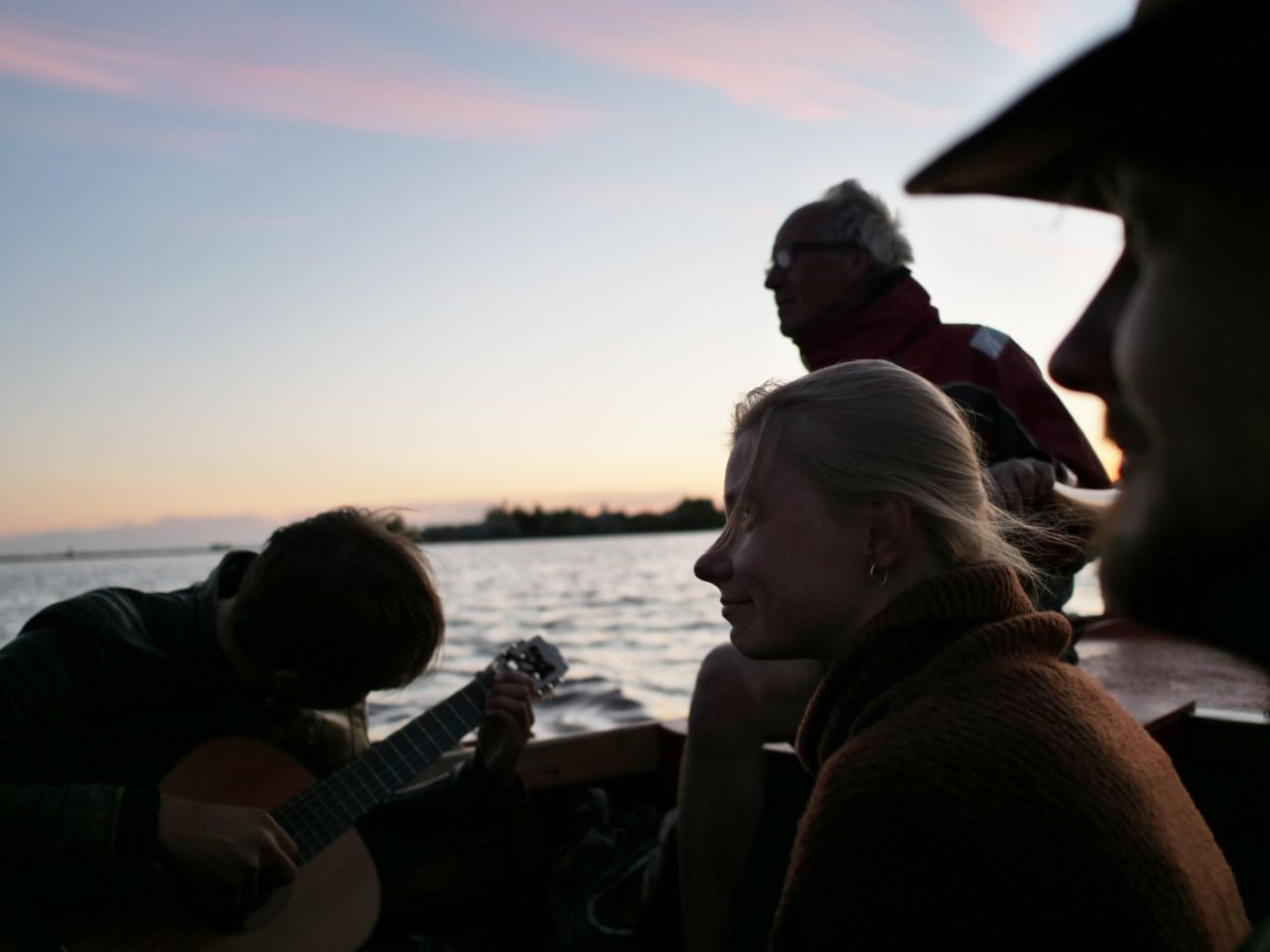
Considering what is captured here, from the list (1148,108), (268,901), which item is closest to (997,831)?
(1148,108)

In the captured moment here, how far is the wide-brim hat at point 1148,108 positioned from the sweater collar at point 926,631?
0.74 metres

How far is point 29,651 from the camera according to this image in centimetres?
246

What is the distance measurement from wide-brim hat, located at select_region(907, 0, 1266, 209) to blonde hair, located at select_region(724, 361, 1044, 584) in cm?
88

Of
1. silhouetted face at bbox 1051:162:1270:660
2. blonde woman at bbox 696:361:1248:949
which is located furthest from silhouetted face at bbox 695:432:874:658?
silhouetted face at bbox 1051:162:1270:660

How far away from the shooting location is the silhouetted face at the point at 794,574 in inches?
68.2

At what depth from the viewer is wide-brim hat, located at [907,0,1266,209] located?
72cm

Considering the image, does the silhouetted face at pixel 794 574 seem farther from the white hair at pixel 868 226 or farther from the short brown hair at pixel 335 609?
the white hair at pixel 868 226

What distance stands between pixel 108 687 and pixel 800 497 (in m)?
1.81

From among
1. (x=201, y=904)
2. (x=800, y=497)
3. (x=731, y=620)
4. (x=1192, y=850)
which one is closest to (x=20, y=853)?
(x=201, y=904)

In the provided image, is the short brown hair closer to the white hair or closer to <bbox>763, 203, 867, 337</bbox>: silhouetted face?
<bbox>763, 203, 867, 337</bbox>: silhouetted face

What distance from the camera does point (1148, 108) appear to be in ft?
2.53

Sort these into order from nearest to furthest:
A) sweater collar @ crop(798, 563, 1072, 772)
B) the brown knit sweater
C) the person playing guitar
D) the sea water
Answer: the brown knit sweater, sweater collar @ crop(798, 563, 1072, 772), the person playing guitar, the sea water

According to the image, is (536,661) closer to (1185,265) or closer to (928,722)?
(928,722)

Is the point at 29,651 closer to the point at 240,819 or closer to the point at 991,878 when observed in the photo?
the point at 240,819
